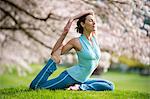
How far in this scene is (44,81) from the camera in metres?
7.70

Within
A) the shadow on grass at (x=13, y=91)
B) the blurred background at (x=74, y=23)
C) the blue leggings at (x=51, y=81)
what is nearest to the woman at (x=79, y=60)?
the blue leggings at (x=51, y=81)

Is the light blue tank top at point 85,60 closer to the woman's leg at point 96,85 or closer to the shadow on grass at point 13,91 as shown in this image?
the woman's leg at point 96,85

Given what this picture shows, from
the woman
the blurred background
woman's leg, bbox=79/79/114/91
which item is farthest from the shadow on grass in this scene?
the blurred background

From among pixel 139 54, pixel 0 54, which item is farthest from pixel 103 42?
pixel 0 54

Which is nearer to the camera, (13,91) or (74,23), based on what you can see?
(13,91)

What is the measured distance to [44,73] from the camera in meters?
7.63

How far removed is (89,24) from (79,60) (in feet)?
1.60

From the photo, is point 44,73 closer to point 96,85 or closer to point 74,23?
point 96,85

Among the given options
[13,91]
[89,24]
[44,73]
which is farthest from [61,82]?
[89,24]

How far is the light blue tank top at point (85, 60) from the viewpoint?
25.1 ft

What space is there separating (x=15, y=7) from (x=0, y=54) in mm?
3646

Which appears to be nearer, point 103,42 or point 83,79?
point 83,79

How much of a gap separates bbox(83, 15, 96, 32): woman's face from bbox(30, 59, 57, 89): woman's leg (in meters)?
0.64

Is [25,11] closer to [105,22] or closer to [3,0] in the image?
[3,0]
